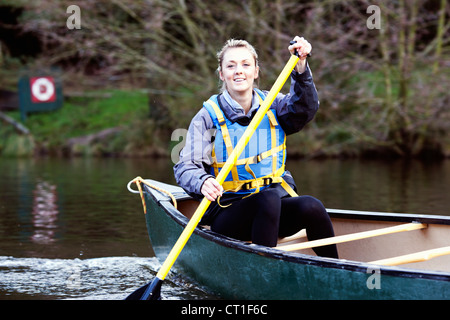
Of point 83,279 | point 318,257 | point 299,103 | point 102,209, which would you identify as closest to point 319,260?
point 318,257

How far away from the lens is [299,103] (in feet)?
10.7

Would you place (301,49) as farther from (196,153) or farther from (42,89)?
(42,89)

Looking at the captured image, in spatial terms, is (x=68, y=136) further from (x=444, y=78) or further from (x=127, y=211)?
(x=127, y=211)

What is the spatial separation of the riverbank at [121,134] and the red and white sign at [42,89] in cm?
37

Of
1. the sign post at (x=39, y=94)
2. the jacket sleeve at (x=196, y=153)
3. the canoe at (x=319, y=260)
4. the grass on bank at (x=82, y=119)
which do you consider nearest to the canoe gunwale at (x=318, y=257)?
the canoe at (x=319, y=260)

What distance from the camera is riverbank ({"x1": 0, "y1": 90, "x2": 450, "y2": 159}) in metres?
11.8

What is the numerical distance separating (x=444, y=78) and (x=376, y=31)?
1255mm

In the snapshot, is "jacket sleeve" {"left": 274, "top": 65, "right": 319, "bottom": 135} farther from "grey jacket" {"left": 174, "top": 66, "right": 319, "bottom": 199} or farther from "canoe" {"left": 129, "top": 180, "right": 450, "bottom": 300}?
"canoe" {"left": 129, "top": 180, "right": 450, "bottom": 300}

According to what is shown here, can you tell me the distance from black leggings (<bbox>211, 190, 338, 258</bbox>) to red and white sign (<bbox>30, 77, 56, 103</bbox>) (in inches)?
512

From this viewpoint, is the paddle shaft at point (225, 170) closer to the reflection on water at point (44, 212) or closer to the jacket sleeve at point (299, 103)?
the jacket sleeve at point (299, 103)

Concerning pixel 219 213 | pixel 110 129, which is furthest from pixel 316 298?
pixel 110 129

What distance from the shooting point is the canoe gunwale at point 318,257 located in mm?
2510

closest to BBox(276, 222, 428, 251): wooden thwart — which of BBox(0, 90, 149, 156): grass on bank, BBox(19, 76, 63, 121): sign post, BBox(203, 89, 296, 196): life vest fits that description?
BBox(203, 89, 296, 196): life vest

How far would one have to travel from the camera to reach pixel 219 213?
339cm
